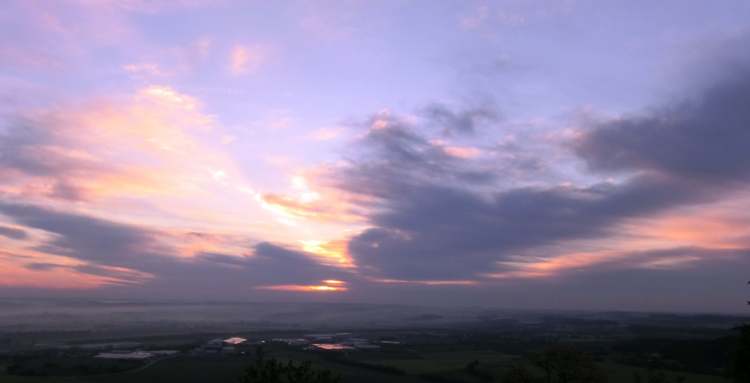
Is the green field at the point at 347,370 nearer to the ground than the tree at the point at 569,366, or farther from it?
nearer to the ground

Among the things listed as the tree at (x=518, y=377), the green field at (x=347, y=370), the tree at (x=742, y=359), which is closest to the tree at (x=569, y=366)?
the tree at (x=518, y=377)

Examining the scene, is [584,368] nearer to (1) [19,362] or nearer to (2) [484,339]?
(1) [19,362]

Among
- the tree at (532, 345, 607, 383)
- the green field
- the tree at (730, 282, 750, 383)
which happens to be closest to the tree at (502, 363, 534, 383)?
the tree at (532, 345, 607, 383)

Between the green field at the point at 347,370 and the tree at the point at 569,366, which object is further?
the green field at the point at 347,370

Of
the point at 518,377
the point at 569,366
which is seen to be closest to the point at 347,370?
the point at 518,377

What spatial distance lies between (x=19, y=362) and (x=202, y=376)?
2940 centimetres

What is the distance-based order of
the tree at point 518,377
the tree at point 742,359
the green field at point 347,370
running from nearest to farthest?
1. the tree at point 518,377
2. the tree at point 742,359
3. the green field at point 347,370

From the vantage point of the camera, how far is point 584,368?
2986 centimetres

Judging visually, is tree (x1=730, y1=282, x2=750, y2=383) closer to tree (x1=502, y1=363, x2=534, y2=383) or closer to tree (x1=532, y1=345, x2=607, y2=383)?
tree (x1=532, y1=345, x2=607, y2=383)

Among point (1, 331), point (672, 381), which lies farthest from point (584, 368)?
point (1, 331)

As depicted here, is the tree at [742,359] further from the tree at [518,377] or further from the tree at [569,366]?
the tree at [518,377]

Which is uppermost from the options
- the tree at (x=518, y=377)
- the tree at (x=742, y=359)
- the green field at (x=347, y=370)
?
the tree at (x=742, y=359)

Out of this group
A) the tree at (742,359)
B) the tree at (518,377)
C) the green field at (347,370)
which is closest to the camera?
the tree at (518,377)

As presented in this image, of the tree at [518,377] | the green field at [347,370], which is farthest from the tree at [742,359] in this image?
the green field at [347,370]
